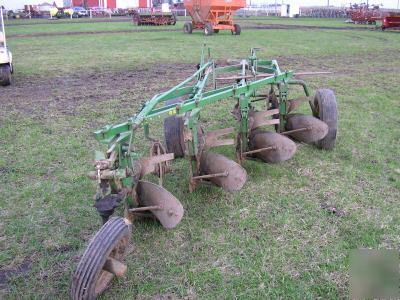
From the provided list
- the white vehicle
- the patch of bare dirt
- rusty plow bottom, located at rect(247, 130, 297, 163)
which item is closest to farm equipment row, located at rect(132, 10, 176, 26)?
the patch of bare dirt

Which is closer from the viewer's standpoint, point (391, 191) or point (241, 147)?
point (391, 191)

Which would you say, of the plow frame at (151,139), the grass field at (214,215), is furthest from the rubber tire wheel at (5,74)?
the plow frame at (151,139)

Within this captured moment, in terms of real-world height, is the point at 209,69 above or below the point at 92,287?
above

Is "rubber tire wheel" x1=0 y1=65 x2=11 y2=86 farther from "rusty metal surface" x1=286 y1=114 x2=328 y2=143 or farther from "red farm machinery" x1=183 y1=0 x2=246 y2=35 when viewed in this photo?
"red farm machinery" x1=183 y1=0 x2=246 y2=35

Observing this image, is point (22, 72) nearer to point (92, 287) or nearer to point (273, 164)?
point (273, 164)

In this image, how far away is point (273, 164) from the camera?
4176 mm

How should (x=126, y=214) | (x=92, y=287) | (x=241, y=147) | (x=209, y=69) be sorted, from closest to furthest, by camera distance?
(x=92, y=287)
(x=126, y=214)
(x=241, y=147)
(x=209, y=69)

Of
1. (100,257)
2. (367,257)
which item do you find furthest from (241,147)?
(100,257)

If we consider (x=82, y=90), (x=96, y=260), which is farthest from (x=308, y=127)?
(x=82, y=90)

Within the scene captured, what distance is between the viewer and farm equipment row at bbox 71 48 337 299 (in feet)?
7.60

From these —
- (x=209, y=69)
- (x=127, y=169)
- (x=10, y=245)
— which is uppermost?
(x=209, y=69)

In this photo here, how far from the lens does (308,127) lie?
14.1ft

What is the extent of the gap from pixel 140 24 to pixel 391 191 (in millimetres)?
25123

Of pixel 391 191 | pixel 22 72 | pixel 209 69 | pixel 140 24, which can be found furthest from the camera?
pixel 140 24
